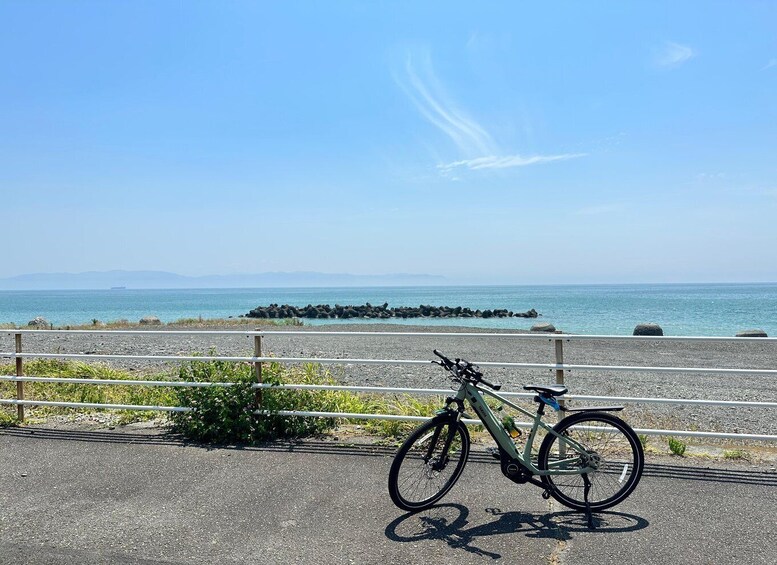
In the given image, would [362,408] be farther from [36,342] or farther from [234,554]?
[36,342]

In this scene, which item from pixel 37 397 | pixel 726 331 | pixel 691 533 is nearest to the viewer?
pixel 691 533

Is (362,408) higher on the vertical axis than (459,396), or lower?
lower

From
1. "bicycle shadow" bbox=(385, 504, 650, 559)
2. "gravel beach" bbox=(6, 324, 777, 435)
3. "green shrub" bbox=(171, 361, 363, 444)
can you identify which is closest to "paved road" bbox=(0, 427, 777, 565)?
"bicycle shadow" bbox=(385, 504, 650, 559)

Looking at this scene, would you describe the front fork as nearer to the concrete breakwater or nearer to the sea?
the sea

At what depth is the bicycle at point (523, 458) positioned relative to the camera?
440 centimetres

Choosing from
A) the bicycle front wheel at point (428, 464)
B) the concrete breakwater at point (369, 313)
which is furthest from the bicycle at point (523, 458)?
the concrete breakwater at point (369, 313)

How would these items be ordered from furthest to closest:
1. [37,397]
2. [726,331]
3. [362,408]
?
[726,331], [37,397], [362,408]

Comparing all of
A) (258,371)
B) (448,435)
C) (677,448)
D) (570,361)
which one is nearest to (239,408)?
(258,371)

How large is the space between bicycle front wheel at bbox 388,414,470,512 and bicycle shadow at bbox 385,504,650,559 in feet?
0.38

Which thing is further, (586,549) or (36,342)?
(36,342)

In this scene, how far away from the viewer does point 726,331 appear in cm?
3512

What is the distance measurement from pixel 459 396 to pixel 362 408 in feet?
9.24

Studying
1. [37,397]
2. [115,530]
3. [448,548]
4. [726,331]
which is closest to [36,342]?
[37,397]

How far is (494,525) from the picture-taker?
4.07 metres
